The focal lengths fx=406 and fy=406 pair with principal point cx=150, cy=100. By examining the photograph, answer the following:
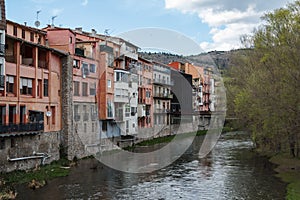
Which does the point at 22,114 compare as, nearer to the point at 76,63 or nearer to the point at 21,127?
the point at 21,127

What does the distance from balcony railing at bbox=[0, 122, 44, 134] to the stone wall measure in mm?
578

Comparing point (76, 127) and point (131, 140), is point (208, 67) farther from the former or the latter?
point (76, 127)

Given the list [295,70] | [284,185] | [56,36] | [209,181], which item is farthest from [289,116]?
[56,36]

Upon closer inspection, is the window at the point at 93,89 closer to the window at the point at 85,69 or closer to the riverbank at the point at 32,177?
the window at the point at 85,69

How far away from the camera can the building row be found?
100ft

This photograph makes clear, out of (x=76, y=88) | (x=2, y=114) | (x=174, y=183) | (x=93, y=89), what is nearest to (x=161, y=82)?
(x=93, y=89)

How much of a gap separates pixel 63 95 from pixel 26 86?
5962 mm

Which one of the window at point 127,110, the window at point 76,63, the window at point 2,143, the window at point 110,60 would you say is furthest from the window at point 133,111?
the window at point 2,143

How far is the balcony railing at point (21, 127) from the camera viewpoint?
28.4 metres

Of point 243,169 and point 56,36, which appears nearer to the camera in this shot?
point 243,169

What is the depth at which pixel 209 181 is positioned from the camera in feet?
101

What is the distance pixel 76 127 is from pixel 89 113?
341 centimetres

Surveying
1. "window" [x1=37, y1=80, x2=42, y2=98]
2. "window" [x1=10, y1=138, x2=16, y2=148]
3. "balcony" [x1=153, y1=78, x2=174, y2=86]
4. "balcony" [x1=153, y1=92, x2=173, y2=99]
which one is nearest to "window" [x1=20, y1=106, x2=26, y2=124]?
"window" [x1=10, y1=138, x2=16, y2=148]

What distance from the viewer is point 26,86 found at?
32.6 meters
